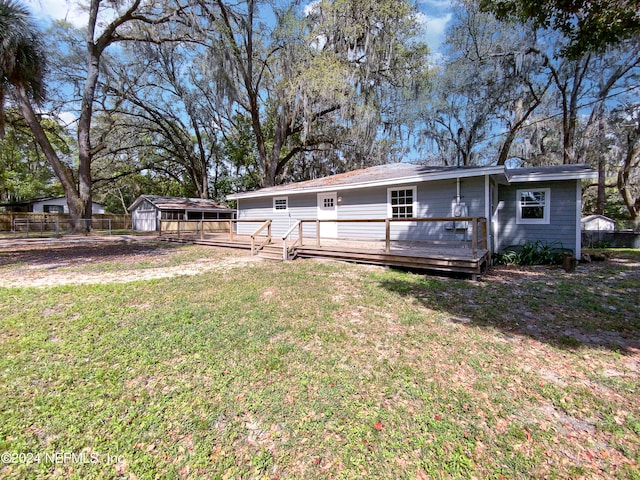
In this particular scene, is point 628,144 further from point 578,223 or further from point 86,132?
point 86,132

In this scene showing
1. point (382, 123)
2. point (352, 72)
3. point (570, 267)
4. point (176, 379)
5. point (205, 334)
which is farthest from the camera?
point (382, 123)

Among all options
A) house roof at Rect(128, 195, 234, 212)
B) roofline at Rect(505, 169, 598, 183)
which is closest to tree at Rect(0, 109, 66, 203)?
house roof at Rect(128, 195, 234, 212)

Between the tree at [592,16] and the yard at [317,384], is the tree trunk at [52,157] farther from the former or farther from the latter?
the tree at [592,16]

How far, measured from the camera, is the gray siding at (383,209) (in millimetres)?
8258

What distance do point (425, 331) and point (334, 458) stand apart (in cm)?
219

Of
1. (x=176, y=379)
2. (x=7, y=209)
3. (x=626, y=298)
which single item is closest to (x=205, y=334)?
(x=176, y=379)

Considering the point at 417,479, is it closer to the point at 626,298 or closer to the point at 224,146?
the point at 626,298

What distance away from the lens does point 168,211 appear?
24.8 metres

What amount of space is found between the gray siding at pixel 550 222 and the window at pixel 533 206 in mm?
113

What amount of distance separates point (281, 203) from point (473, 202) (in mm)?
7617

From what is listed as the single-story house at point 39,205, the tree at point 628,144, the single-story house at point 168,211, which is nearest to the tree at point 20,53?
the single-story house at point 168,211


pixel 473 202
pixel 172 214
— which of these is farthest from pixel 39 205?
pixel 473 202

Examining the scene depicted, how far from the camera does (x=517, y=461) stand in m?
1.89

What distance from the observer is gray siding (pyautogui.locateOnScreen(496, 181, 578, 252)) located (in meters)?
8.53
